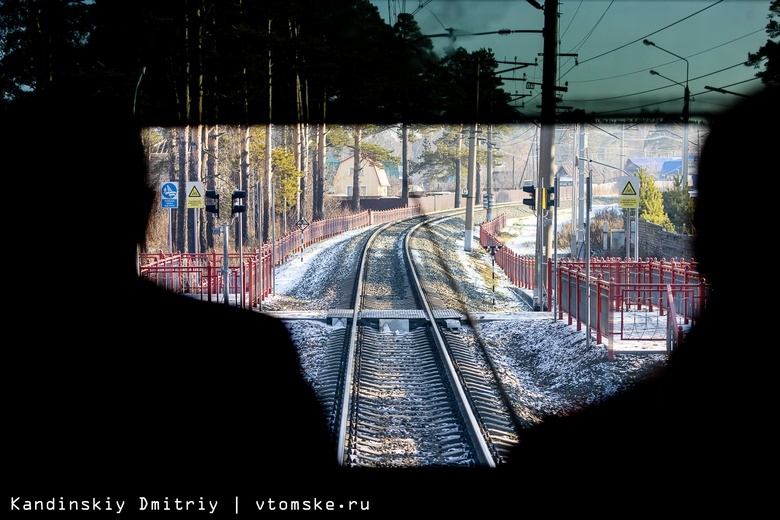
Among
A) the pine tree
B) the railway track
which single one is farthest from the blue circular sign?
the pine tree

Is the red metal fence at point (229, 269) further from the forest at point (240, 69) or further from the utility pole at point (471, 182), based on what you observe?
the utility pole at point (471, 182)

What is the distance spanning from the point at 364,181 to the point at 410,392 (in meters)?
59.9

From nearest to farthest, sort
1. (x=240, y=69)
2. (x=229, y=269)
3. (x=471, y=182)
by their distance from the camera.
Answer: (x=229, y=269) → (x=240, y=69) → (x=471, y=182)

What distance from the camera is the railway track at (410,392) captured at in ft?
23.0

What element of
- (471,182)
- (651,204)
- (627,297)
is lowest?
(627,297)

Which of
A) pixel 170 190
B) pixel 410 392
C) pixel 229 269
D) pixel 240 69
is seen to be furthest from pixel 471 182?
pixel 410 392

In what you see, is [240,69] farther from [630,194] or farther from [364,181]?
[364,181]

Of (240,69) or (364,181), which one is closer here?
(240,69)

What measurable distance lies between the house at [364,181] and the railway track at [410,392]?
50.1m

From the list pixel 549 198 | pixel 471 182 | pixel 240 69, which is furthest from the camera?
pixel 471 182

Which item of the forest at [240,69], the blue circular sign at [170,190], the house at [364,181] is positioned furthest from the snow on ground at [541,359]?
the house at [364,181]

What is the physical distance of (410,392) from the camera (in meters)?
9.45

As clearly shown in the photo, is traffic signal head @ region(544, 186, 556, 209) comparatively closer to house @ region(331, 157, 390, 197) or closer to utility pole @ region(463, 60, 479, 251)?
utility pole @ region(463, 60, 479, 251)

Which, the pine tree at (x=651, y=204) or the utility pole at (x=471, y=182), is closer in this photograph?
the utility pole at (x=471, y=182)
